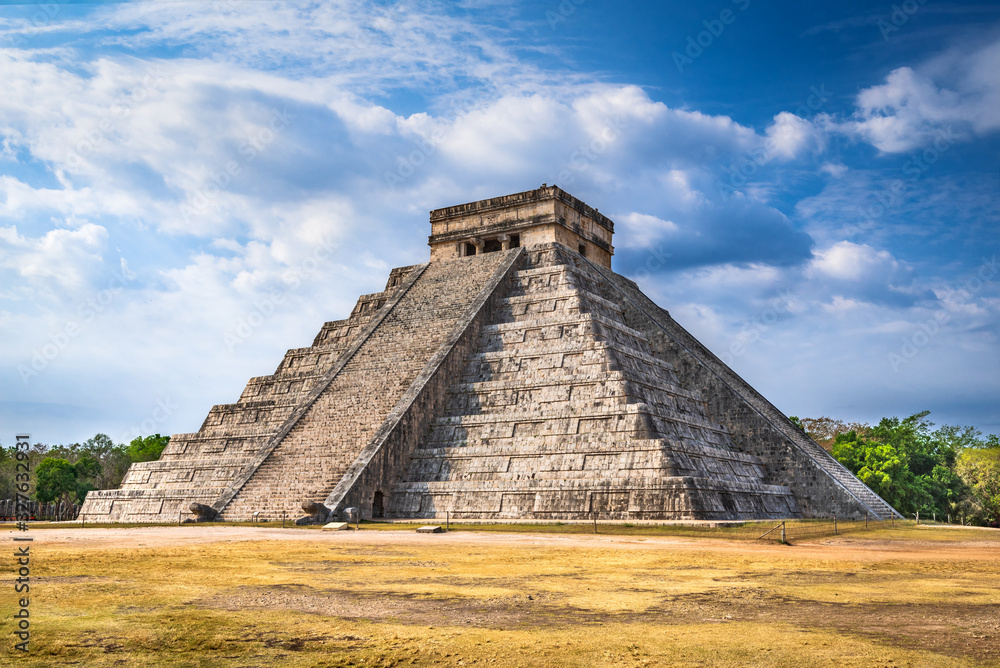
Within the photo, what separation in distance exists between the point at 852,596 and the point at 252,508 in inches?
661

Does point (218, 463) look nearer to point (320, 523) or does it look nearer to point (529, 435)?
point (320, 523)

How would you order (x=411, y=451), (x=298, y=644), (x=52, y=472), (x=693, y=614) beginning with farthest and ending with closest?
1. (x=52, y=472)
2. (x=411, y=451)
3. (x=693, y=614)
4. (x=298, y=644)

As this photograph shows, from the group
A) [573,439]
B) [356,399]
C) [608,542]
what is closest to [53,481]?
[356,399]

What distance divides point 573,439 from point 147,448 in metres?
39.3

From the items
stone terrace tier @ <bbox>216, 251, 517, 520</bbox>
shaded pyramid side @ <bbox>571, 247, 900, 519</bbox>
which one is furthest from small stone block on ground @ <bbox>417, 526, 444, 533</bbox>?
shaded pyramid side @ <bbox>571, 247, 900, 519</bbox>

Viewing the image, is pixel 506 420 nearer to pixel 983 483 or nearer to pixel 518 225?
pixel 518 225

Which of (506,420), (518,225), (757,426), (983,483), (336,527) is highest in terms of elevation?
(518,225)

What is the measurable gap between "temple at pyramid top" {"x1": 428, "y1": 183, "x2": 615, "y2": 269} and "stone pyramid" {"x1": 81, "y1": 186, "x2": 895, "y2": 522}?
9 cm

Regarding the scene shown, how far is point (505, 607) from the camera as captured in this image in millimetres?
6957

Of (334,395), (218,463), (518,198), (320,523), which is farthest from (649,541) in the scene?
(518,198)

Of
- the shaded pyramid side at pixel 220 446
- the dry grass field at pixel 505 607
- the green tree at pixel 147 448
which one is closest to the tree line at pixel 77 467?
the green tree at pixel 147 448

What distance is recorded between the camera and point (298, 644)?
547 centimetres

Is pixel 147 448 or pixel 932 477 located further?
pixel 147 448

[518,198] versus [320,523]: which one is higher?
[518,198]
